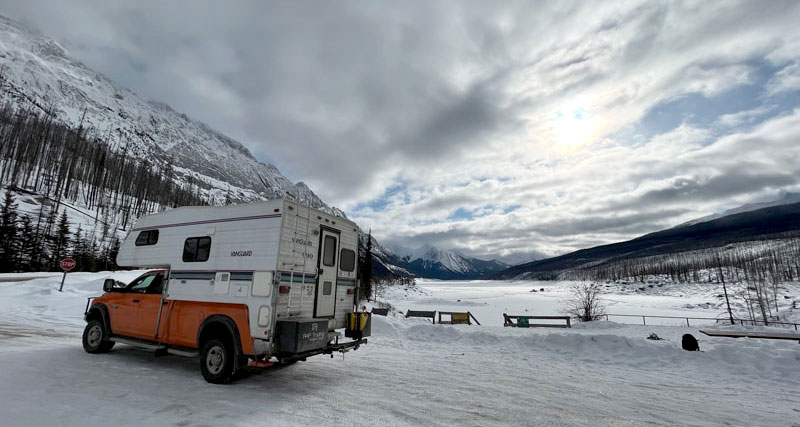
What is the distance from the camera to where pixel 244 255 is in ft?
23.6

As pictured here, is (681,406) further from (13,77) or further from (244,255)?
(13,77)

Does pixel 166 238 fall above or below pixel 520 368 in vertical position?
above

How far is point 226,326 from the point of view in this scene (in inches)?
273

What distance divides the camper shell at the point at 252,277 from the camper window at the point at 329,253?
0.08ft

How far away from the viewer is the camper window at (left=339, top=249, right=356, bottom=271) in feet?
28.9

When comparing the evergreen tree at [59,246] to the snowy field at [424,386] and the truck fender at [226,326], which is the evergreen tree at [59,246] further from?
the truck fender at [226,326]

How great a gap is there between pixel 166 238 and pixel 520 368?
405 inches

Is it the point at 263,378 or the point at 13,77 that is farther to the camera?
the point at 13,77

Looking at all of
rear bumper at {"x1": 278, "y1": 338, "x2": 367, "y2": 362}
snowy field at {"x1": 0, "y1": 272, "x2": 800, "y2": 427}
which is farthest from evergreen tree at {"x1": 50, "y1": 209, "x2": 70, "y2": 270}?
rear bumper at {"x1": 278, "y1": 338, "x2": 367, "y2": 362}

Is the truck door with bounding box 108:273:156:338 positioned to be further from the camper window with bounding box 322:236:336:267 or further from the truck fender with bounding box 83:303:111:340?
the camper window with bounding box 322:236:336:267

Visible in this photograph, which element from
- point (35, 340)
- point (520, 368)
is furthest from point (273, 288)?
point (35, 340)

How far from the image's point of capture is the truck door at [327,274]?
25.9 feet

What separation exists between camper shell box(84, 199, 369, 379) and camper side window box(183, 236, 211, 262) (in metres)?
0.02

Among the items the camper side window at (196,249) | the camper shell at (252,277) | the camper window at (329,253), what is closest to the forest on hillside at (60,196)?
the camper shell at (252,277)
